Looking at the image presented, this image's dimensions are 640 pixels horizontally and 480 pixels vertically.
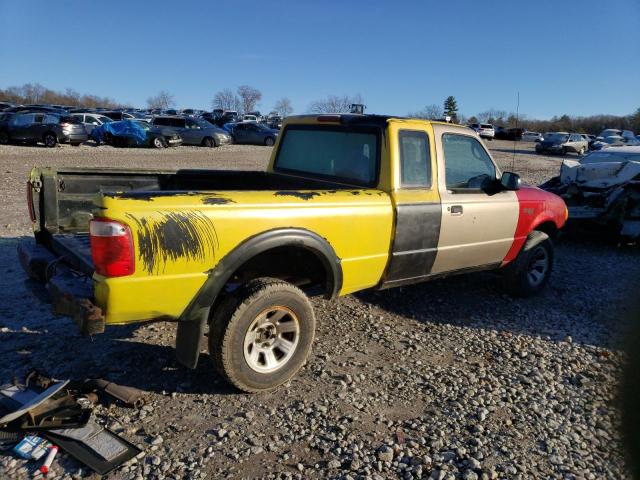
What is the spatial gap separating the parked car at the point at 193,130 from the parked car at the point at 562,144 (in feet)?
73.0

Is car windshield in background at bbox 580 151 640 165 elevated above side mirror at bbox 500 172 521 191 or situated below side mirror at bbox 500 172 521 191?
above

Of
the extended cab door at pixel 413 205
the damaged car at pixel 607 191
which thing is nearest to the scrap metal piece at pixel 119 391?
the extended cab door at pixel 413 205

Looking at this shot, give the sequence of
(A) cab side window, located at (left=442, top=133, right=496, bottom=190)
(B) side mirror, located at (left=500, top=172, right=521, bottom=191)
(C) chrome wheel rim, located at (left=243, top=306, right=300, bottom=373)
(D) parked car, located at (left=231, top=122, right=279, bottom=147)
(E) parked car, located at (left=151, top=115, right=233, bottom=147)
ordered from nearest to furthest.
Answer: (C) chrome wheel rim, located at (left=243, top=306, right=300, bottom=373), (A) cab side window, located at (left=442, top=133, right=496, bottom=190), (B) side mirror, located at (left=500, top=172, right=521, bottom=191), (E) parked car, located at (left=151, top=115, right=233, bottom=147), (D) parked car, located at (left=231, top=122, right=279, bottom=147)

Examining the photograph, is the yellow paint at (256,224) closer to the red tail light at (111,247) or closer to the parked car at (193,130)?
the red tail light at (111,247)

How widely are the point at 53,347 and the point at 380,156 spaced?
3.00 metres

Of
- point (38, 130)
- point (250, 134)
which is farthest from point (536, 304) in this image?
point (250, 134)

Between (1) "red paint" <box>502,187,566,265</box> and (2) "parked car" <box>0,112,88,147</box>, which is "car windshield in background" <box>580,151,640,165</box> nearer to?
(1) "red paint" <box>502,187,566,265</box>

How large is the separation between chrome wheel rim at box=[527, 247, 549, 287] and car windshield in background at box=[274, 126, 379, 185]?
263cm

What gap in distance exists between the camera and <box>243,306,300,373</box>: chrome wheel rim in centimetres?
339

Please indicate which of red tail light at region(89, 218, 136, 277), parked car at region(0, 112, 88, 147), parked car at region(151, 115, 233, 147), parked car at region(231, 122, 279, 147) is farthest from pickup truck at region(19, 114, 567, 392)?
parked car at region(231, 122, 279, 147)

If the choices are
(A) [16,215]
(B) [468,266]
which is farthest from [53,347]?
(A) [16,215]

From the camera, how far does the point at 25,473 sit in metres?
2.57

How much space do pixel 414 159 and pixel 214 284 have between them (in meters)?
2.11

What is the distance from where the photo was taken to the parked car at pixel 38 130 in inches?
817
